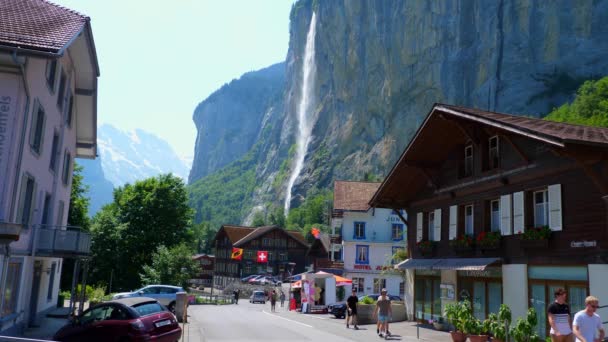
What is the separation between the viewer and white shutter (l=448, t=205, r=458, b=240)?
77.8ft

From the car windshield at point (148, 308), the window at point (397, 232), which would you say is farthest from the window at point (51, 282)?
the window at point (397, 232)

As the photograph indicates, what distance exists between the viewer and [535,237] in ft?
59.6

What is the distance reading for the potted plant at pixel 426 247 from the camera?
25606 mm

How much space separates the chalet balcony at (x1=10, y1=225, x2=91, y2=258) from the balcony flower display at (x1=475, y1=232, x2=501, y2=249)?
1534 centimetres

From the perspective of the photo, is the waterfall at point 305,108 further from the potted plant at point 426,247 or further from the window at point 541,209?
the window at point 541,209

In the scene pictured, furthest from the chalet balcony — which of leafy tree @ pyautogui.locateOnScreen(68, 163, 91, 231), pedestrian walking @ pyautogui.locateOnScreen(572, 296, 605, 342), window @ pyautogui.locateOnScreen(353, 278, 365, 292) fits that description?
window @ pyautogui.locateOnScreen(353, 278, 365, 292)

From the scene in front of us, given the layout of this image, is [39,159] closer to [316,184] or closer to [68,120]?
[68,120]

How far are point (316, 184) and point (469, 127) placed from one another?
329ft

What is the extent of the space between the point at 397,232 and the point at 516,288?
95.8 ft

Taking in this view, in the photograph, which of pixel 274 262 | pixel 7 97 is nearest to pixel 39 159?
pixel 7 97

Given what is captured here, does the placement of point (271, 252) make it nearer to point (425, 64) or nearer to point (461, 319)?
point (425, 64)

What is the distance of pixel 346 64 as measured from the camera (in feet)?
389

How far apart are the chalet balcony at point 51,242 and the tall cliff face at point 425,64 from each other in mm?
70155

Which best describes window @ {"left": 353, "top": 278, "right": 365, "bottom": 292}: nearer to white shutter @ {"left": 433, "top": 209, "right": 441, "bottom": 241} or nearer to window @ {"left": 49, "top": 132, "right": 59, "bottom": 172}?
white shutter @ {"left": 433, "top": 209, "right": 441, "bottom": 241}
